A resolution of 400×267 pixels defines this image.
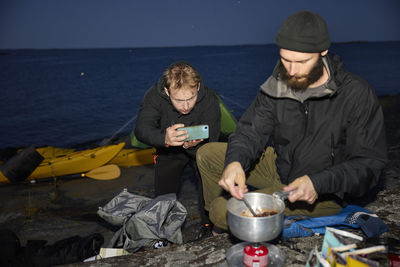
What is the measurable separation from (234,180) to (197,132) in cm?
138

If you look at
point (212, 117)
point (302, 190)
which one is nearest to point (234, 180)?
point (302, 190)

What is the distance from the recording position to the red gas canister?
7.71ft

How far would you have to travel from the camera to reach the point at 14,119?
21.9m

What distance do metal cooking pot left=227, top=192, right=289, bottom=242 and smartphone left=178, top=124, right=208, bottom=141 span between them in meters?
1.53

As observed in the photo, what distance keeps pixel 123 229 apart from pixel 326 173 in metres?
2.28

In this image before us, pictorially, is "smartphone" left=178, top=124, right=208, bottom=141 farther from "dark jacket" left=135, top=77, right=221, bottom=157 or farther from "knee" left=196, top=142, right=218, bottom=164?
"knee" left=196, top=142, right=218, bottom=164

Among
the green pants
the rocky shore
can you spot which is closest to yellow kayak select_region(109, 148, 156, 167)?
the rocky shore

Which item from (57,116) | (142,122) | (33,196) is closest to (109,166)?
(33,196)

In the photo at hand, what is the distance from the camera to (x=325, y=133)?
2760 mm

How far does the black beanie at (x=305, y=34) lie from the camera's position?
2482 millimetres

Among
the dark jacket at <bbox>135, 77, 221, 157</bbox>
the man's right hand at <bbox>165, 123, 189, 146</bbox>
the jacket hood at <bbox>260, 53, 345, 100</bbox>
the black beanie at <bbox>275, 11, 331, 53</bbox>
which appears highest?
the black beanie at <bbox>275, 11, 331, 53</bbox>

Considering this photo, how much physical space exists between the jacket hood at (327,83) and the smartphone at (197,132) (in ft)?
3.52

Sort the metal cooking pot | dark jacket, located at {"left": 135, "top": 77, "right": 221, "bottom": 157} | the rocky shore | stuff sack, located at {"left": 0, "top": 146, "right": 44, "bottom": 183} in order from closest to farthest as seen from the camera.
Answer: the metal cooking pot, the rocky shore, dark jacket, located at {"left": 135, "top": 77, "right": 221, "bottom": 157}, stuff sack, located at {"left": 0, "top": 146, "right": 44, "bottom": 183}

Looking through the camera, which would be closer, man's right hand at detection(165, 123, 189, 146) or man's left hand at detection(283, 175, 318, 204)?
man's left hand at detection(283, 175, 318, 204)
